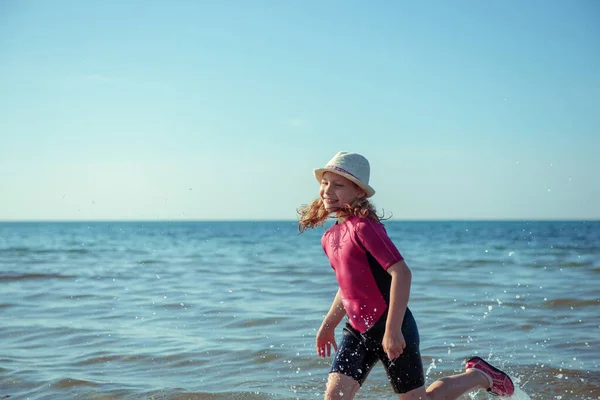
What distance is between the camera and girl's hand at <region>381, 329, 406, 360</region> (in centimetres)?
317

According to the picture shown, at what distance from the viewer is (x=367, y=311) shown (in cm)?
339

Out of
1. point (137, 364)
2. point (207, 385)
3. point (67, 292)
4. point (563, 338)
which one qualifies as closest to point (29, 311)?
point (67, 292)

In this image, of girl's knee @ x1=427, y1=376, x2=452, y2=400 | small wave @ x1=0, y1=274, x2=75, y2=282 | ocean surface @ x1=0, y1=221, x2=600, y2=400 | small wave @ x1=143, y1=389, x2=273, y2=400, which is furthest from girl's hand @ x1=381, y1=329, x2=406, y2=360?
small wave @ x1=0, y1=274, x2=75, y2=282

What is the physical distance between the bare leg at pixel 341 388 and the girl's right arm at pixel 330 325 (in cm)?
37

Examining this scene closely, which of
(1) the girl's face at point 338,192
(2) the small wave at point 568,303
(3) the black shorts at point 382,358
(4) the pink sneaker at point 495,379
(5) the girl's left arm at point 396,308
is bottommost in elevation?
(2) the small wave at point 568,303

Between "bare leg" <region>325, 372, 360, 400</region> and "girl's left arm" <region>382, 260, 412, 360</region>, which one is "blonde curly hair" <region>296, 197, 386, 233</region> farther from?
"bare leg" <region>325, 372, 360, 400</region>

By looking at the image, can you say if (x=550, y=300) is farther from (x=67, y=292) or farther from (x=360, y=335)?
(x=67, y=292)

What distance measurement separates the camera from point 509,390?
3.90 metres

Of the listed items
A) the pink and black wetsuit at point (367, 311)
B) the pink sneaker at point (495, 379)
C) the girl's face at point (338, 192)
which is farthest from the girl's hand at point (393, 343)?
the pink sneaker at point (495, 379)

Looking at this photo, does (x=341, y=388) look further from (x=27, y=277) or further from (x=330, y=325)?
(x=27, y=277)

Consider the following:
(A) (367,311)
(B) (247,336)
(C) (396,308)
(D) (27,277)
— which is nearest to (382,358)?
(A) (367,311)

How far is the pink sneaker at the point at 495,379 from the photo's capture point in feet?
12.6

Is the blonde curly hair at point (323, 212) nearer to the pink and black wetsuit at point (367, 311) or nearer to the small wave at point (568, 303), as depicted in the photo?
the pink and black wetsuit at point (367, 311)

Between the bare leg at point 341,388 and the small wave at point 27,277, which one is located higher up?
the bare leg at point 341,388
